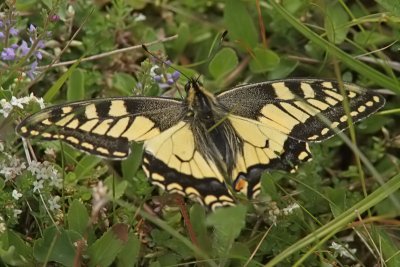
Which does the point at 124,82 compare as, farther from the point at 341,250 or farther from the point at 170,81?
the point at 341,250

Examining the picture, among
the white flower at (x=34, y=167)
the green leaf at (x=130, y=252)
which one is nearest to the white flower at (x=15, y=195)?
the white flower at (x=34, y=167)

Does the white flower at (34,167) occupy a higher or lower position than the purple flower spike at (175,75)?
lower

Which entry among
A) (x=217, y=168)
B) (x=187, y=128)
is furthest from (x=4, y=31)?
(x=217, y=168)

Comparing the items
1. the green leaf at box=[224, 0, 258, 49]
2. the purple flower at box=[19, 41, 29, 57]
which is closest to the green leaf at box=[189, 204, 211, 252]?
the purple flower at box=[19, 41, 29, 57]

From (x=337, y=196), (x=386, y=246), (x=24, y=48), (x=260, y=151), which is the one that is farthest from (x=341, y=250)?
(x=24, y=48)

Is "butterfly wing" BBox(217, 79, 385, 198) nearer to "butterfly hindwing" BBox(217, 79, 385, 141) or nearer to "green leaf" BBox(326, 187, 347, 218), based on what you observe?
"butterfly hindwing" BBox(217, 79, 385, 141)

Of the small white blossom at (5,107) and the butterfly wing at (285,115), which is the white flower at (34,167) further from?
the butterfly wing at (285,115)

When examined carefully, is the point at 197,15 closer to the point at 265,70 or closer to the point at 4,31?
the point at 265,70
